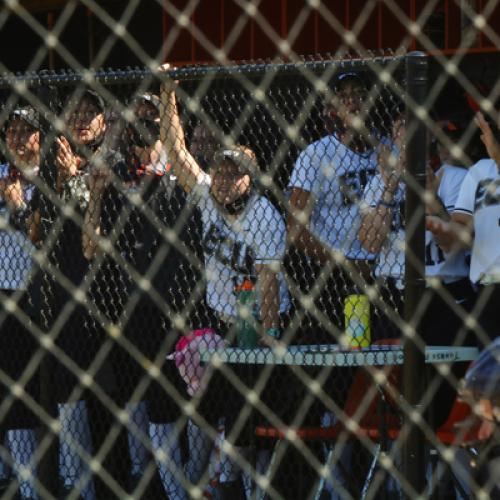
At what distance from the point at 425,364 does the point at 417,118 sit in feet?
2.36

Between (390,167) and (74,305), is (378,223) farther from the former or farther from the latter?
(74,305)

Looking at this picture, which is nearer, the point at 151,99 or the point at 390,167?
the point at 390,167

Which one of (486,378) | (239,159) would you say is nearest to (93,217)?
(239,159)

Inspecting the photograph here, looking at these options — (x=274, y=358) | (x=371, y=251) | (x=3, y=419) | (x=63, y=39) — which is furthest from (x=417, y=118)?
(x=63, y=39)

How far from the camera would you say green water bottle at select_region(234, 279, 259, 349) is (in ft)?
13.8

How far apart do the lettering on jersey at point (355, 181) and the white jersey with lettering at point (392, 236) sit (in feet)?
0.19

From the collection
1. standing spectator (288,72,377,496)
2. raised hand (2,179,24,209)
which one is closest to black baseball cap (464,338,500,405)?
standing spectator (288,72,377,496)

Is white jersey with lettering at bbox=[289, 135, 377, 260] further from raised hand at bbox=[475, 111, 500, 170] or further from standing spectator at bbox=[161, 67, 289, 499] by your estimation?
raised hand at bbox=[475, 111, 500, 170]

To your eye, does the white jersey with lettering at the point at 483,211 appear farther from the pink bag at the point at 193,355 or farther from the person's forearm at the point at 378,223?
the pink bag at the point at 193,355

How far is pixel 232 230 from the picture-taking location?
14.3 feet

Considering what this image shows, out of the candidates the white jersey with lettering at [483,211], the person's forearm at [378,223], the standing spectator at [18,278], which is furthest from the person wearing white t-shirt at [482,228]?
the standing spectator at [18,278]

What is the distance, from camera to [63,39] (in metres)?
7.59

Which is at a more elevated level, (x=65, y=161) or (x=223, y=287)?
(x=65, y=161)

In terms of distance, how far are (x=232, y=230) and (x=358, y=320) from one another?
526mm
